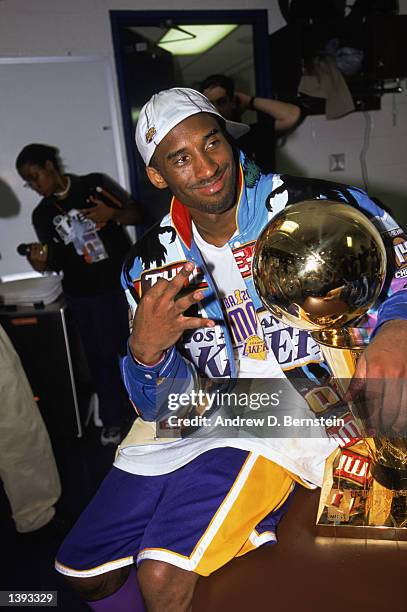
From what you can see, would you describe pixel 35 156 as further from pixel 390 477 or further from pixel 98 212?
pixel 390 477

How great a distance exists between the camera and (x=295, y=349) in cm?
117

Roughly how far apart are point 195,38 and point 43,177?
2.74 metres

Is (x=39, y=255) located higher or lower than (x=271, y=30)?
lower

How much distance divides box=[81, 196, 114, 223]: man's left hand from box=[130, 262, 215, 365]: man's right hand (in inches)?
71.4

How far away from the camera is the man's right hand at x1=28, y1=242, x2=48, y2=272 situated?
9.11 ft

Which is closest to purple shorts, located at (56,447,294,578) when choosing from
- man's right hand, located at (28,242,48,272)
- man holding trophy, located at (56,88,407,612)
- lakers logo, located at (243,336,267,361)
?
man holding trophy, located at (56,88,407,612)

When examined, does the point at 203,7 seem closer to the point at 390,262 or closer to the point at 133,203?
the point at 133,203

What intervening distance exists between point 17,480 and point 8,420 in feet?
0.81

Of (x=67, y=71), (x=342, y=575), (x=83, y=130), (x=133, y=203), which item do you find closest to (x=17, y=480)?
(x=342, y=575)

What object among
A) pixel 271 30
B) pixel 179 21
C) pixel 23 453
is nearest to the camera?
pixel 23 453

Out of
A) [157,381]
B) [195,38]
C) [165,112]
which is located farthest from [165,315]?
[195,38]

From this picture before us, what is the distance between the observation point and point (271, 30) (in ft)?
11.3

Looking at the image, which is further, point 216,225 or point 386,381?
point 216,225

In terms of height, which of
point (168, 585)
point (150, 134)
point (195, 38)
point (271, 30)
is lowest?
point (168, 585)
